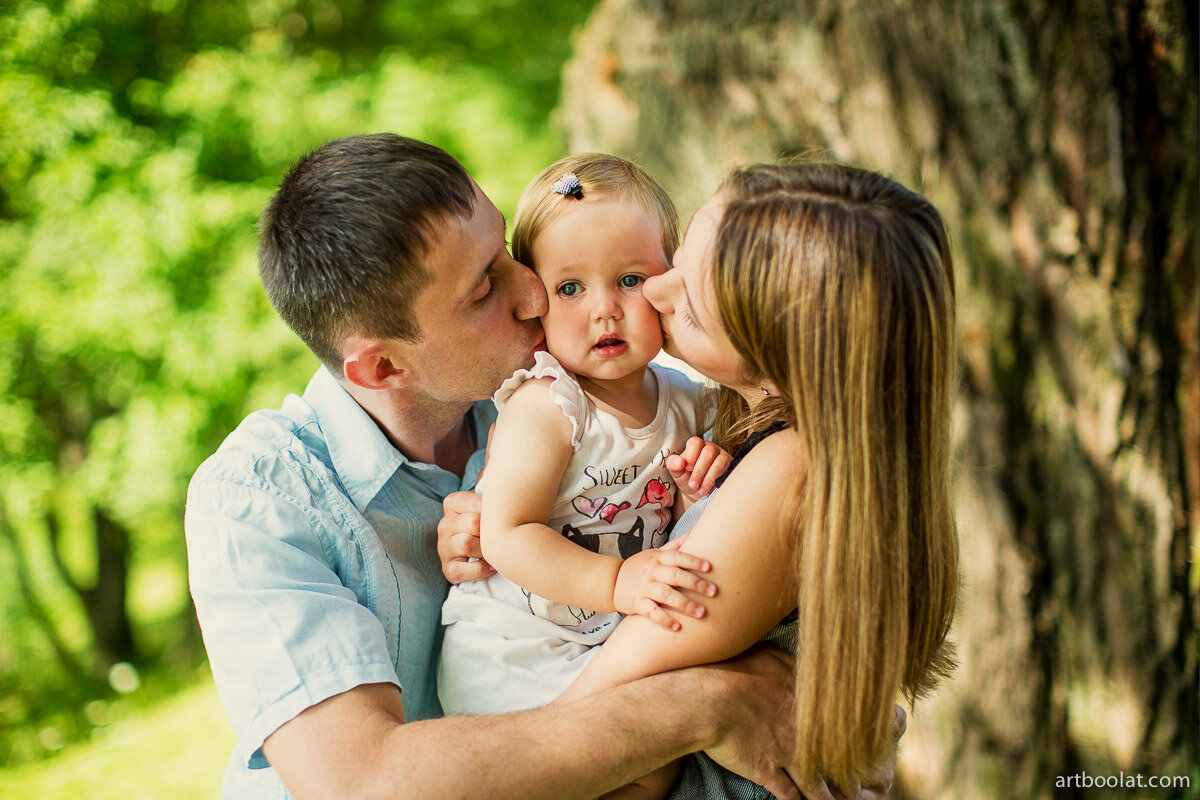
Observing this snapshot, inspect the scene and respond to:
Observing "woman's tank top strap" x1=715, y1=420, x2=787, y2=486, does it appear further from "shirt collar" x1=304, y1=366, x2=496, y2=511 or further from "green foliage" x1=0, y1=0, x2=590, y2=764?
"green foliage" x1=0, y1=0, x2=590, y2=764

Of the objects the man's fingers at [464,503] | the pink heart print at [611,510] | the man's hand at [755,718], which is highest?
the man's fingers at [464,503]

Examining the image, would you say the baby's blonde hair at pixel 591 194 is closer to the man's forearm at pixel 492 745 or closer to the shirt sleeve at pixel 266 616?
the shirt sleeve at pixel 266 616

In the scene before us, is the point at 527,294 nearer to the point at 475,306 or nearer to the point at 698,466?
the point at 475,306

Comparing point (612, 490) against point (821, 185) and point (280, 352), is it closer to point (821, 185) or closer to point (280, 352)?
point (821, 185)

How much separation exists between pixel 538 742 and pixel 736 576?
444mm

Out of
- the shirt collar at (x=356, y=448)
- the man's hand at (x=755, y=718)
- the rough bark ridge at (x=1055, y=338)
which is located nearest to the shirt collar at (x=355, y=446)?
the shirt collar at (x=356, y=448)

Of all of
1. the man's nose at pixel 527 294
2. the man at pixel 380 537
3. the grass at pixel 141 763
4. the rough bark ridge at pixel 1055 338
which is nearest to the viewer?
the man at pixel 380 537

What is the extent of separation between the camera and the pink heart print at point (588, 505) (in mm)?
1805

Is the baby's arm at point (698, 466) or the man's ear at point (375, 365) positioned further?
the man's ear at point (375, 365)

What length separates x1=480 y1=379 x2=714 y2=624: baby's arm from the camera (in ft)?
5.58

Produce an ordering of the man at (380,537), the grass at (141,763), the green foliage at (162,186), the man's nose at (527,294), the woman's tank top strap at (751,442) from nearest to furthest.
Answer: the man at (380,537) → the woman's tank top strap at (751,442) → the man's nose at (527,294) → the green foliage at (162,186) → the grass at (141,763)

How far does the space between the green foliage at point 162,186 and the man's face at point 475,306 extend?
3.63 m

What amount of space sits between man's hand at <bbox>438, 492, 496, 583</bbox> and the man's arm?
11.4 inches

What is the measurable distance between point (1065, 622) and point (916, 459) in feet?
6.18
